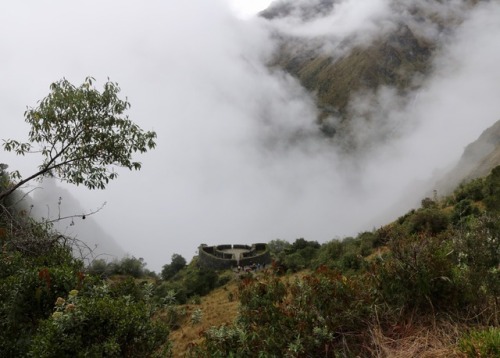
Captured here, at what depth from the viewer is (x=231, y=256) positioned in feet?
148

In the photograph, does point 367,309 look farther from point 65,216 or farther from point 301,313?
point 65,216

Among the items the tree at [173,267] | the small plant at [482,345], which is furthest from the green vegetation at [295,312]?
the tree at [173,267]

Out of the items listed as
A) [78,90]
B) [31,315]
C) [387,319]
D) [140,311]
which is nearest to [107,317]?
[140,311]

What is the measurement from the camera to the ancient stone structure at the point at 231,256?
43.6 metres

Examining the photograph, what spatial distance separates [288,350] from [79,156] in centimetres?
618

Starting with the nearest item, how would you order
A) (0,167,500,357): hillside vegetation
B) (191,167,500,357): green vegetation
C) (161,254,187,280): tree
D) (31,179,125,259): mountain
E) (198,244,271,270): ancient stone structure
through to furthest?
(0,167,500,357): hillside vegetation → (191,167,500,357): green vegetation → (31,179,125,259): mountain → (198,244,271,270): ancient stone structure → (161,254,187,280): tree

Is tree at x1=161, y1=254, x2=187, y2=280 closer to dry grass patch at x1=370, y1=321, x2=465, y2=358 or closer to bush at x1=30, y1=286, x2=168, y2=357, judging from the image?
bush at x1=30, y1=286, x2=168, y2=357

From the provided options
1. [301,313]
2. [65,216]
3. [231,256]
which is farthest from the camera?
[231,256]

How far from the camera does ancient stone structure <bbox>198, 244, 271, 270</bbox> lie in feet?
143

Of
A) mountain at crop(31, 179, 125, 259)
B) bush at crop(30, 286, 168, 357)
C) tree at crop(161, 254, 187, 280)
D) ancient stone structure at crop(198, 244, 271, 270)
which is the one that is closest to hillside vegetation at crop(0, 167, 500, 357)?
bush at crop(30, 286, 168, 357)

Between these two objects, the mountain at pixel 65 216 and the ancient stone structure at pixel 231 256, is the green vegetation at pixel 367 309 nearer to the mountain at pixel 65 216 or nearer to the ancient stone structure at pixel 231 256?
the mountain at pixel 65 216

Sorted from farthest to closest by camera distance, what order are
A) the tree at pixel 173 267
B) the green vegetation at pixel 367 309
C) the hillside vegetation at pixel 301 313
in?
1. the tree at pixel 173 267
2. the green vegetation at pixel 367 309
3. the hillside vegetation at pixel 301 313

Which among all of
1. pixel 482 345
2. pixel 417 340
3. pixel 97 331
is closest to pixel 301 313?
pixel 417 340

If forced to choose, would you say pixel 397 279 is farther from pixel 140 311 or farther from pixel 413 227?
pixel 413 227
